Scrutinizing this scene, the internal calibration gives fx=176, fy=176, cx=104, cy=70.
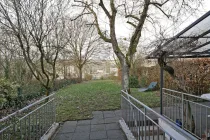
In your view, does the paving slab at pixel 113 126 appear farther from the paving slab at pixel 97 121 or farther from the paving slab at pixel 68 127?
the paving slab at pixel 68 127

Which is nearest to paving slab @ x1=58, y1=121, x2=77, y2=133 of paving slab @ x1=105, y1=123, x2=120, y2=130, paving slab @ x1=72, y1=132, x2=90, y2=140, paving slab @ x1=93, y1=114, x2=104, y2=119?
paving slab @ x1=72, y1=132, x2=90, y2=140

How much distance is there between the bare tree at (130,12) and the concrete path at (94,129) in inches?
100

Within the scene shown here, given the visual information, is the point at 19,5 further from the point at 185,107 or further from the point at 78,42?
the point at 78,42

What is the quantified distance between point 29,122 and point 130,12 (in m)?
6.48

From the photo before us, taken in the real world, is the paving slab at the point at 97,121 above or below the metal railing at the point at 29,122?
below

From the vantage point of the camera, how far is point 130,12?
7.78 m

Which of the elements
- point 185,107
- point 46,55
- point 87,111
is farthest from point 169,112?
point 46,55

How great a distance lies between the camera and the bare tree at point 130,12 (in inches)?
248

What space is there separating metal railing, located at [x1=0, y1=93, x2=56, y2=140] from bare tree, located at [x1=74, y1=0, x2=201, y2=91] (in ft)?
12.4

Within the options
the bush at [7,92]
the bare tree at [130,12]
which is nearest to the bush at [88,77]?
the bare tree at [130,12]

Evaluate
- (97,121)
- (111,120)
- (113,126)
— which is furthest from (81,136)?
(111,120)

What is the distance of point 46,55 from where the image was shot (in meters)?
6.11

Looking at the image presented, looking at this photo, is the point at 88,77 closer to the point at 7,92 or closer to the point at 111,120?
the point at 7,92

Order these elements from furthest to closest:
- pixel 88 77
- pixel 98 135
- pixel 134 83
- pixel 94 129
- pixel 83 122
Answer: pixel 88 77 → pixel 134 83 → pixel 83 122 → pixel 94 129 → pixel 98 135
